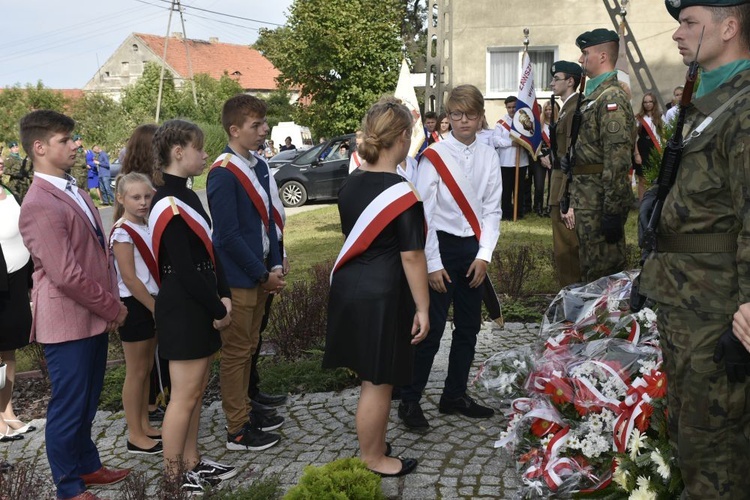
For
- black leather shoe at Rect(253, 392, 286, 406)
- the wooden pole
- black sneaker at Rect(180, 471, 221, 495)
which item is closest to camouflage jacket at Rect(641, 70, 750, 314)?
black sneaker at Rect(180, 471, 221, 495)

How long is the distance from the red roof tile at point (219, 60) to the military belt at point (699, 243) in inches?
2830

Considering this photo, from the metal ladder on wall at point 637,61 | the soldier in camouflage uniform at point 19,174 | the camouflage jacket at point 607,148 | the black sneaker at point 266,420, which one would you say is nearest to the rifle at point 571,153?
the camouflage jacket at point 607,148

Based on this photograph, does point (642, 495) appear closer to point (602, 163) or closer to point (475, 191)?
point (475, 191)

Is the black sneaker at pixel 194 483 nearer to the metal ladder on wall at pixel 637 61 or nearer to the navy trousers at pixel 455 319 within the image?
the navy trousers at pixel 455 319

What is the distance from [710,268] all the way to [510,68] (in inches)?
700

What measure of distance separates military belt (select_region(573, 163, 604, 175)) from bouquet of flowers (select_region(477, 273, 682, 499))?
1255mm

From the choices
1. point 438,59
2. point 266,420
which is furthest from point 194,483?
point 438,59

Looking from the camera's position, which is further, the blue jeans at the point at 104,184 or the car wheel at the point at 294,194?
the blue jeans at the point at 104,184

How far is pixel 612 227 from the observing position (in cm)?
562

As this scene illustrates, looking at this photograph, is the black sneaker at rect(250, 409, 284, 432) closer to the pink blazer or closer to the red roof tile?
the pink blazer

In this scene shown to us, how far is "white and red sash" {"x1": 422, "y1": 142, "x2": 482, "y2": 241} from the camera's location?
4805mm

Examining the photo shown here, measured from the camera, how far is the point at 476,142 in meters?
4.98

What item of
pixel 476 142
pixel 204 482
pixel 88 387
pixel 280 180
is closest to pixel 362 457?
pixel 204 482

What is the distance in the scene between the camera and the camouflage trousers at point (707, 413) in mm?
2711
